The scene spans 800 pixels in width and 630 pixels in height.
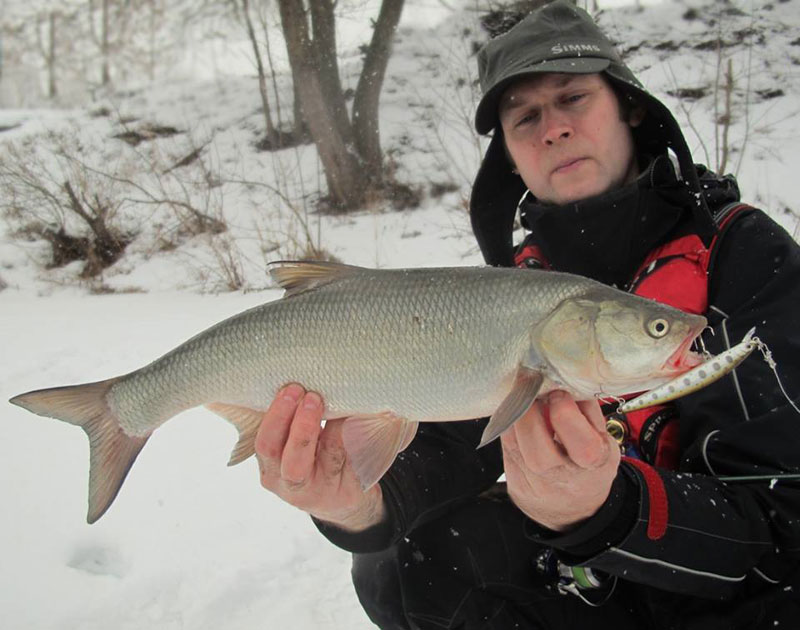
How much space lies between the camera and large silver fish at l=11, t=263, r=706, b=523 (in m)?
1.38

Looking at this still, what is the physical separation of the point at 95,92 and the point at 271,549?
65.7 ft

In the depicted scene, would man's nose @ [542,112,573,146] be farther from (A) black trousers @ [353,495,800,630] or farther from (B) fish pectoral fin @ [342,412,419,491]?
(A) black trousers @ [353,495,800,630]

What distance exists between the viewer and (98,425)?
1746 mm

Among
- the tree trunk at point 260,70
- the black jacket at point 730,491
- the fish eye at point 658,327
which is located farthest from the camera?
the tree trunk at point 260,70

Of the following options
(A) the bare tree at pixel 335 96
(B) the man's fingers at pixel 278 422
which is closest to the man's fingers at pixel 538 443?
(B) the man's fingers at pixel 278 422

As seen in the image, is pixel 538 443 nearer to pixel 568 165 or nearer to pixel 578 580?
pixel 578 580

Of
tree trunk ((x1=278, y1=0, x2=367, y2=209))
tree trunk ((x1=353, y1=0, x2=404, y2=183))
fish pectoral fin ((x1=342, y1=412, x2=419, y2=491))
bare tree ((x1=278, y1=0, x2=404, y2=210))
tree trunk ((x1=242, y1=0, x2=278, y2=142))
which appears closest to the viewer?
fish pectoral fin ((x1=342, y1=412, x2=419, y2=491))

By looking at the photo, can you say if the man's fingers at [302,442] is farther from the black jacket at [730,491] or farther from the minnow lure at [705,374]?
the minnow lure at [705,374]

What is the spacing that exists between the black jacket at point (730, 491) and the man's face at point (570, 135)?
1.81 feet

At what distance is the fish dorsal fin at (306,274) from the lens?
1.65 meters

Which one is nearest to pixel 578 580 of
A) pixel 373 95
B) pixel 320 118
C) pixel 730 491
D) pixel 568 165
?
pixel 730 491

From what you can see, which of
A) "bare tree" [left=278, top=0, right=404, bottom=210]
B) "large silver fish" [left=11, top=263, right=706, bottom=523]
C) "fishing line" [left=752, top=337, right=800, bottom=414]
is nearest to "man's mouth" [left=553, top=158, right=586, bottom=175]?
"large silver fish" [left=11, top=263, right=706, bottom=523]

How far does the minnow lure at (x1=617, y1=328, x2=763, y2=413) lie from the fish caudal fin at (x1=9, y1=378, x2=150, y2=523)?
144cm

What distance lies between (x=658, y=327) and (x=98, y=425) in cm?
157
